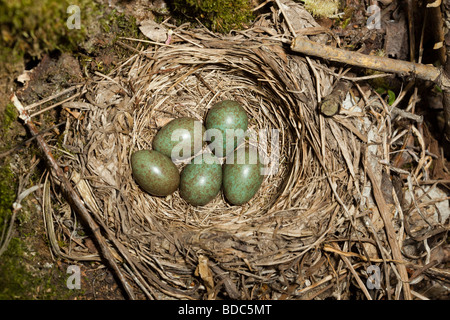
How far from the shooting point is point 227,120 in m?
2.57

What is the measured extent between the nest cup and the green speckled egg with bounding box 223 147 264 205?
0.17 m

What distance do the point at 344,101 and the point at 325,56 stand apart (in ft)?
1.22

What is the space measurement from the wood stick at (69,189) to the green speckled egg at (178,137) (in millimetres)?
708

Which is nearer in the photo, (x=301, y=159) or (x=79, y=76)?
(x=79, y=76)

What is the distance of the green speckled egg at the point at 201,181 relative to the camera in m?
2.51

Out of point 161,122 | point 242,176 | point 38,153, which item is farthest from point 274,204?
point 38,153

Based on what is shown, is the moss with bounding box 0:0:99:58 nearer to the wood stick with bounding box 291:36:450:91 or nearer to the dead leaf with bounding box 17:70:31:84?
the dead leaf with bounding box 17:70:31:84

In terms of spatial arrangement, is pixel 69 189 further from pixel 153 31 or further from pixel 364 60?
pixel 364 60

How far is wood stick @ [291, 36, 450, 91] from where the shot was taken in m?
2.19

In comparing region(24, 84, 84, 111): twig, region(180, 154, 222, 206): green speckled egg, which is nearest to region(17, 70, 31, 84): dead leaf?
region(24, 84, 84, 111): twig
